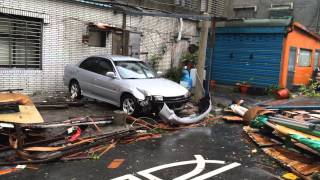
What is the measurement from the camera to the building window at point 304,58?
17.8m

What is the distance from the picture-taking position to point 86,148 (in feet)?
22.4

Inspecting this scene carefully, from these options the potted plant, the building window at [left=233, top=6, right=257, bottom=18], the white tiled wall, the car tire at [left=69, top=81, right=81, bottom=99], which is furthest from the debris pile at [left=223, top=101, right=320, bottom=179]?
the building window at [left=233, top=6, right=257, bottom=18]

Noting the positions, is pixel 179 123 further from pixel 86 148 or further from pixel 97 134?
pixel 86 148

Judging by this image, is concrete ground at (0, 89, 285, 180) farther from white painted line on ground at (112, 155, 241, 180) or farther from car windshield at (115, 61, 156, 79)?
car windshield at (115, 61, 156, 79)

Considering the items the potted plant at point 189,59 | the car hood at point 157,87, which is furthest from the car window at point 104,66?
the potted plant at point 189,59

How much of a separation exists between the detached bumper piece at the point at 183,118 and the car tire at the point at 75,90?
3.84 m

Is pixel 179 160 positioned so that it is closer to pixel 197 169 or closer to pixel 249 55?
pixel 197 169

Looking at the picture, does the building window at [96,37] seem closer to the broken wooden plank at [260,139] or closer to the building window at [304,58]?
the broken wooden plank at [260,139]

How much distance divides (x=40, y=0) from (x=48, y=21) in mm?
728

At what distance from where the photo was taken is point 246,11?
23578 mm

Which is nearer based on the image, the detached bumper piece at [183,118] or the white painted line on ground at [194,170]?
the white painted line on ground at [194,170]

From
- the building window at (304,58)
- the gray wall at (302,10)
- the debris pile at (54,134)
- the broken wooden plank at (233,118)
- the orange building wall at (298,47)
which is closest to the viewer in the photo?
the debris pile at (54,134)

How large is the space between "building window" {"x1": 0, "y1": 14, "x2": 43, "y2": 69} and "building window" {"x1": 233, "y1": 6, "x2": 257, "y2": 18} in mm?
15243

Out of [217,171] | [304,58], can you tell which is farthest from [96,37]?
[304,58]
